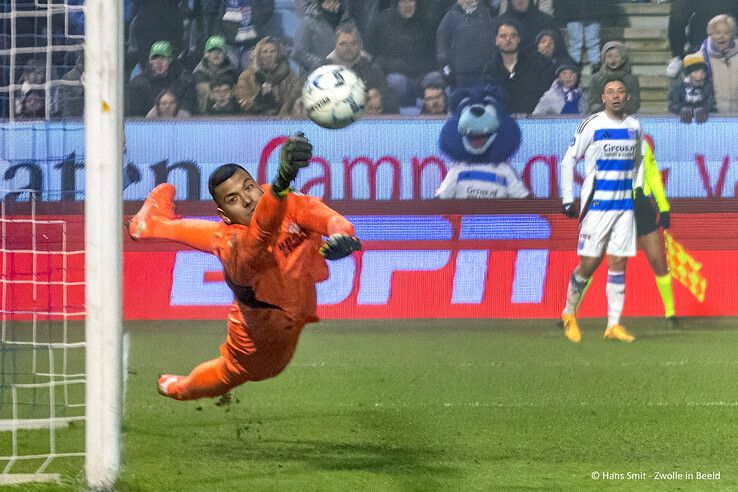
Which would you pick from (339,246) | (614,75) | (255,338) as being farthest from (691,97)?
(339,246)

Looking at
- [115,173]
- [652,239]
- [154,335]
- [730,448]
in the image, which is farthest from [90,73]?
[652,239]

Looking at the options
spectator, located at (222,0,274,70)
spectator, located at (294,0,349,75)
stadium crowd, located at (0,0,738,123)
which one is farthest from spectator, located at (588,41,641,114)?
spectator, located at (222,0,274,70)

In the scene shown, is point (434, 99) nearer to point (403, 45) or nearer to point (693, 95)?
point (403, 45)

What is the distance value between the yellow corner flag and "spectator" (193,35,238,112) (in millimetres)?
3764

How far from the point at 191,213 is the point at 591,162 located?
316 cm

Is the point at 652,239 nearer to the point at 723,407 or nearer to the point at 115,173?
the point at 723,407

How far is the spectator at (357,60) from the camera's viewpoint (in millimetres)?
9586

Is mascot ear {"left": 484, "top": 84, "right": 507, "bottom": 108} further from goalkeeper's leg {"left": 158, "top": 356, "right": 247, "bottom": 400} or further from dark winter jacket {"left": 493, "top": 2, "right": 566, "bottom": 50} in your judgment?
goalkeeper's leg {"left": 158, "top": 356, "right": 247, "bottom": 400}

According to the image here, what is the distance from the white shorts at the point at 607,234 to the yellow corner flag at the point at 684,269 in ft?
1.25

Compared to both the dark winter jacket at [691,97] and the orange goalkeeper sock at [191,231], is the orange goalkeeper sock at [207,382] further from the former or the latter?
the dark winter jacket at [691,97]

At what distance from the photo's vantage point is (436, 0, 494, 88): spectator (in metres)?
9.70

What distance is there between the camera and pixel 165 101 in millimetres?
9461

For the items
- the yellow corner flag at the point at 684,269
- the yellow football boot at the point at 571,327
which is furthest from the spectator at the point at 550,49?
the yellow football boot at the point at 571,327

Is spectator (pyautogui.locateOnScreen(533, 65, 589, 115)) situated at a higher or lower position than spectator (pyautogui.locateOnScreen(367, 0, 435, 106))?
lower
